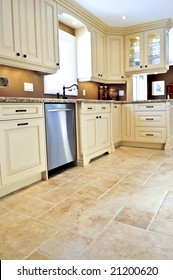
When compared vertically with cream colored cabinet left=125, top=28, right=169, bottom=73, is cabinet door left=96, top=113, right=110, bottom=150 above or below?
below

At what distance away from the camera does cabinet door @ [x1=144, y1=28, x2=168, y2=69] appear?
4.09 meters

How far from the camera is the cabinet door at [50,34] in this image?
274cm

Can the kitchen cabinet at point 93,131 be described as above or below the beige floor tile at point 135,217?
above

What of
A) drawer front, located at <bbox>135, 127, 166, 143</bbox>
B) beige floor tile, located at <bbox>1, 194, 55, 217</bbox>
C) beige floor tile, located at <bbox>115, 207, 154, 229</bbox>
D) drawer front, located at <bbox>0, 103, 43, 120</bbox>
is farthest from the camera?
drawer front, located at <bbox>135, 127, 166, 143</bbox>

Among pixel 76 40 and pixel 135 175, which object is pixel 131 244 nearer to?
pixel 135 175

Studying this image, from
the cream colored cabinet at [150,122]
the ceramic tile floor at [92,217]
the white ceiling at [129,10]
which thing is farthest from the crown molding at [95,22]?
the ceramic tile floor at [92,217]

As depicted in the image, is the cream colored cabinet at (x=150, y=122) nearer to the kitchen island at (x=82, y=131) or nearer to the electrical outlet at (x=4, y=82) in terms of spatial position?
the kitchen island at (x=82, y=131)

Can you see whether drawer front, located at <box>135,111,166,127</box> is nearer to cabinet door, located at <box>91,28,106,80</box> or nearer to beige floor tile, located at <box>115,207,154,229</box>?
cabinet door, located at <box>91,28,106,80</box>

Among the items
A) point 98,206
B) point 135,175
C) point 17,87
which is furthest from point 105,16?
point 98,206

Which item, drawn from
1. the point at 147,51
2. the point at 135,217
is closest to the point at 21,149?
the point at 135,217

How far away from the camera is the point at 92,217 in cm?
156

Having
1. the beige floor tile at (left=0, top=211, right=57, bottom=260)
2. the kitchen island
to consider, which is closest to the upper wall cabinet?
the kitchen island

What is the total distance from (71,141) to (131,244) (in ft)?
5.68

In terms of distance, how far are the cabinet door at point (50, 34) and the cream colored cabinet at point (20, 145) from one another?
92 cm
